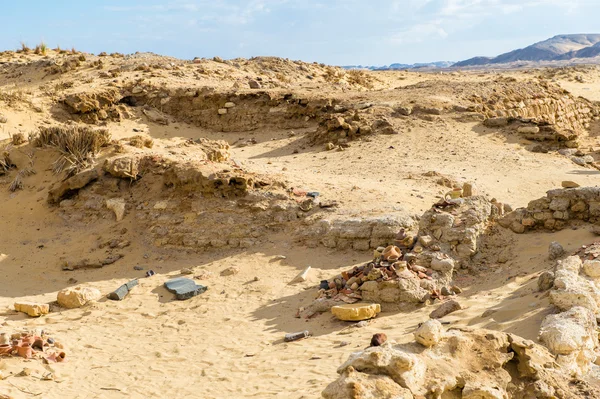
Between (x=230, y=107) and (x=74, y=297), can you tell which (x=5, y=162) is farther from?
(x=230, y=107)

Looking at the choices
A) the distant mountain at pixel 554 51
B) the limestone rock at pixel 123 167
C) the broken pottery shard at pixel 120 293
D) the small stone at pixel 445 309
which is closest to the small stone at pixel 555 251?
the small stone at pixel 445 309

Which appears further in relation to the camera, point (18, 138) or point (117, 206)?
point (18, 138)

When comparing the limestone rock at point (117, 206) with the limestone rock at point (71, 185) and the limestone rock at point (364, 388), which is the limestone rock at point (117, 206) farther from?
the limestone rock at point (364, 388)

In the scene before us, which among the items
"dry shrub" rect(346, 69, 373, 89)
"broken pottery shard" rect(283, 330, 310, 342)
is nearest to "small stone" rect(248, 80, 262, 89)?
"dry shrub" rect(346, 69, 373, 89)

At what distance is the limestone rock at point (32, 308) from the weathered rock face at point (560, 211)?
5.24m

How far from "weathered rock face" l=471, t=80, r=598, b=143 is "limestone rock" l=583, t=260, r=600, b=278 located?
815 centimetres

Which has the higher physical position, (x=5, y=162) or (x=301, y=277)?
(x=5, y=162)

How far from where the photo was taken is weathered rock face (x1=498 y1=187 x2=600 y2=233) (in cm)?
641

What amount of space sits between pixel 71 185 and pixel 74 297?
116 inches

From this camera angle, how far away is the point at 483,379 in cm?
304

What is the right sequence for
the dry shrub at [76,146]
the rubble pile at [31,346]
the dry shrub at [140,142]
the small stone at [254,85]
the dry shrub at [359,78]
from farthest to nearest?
the dry shrub at [359,78]
the small stone at [254,85]
the dry shrub at [140,142]
the dry shrub at [76,146]
the rubble pile at [31,346]

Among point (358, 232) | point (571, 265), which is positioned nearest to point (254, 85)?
point (358, 232)

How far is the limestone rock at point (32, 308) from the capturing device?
18.9 ft

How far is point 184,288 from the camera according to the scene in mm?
6316
